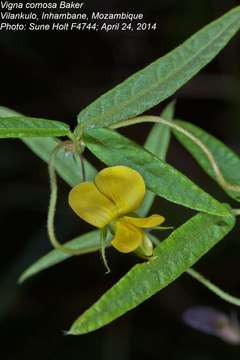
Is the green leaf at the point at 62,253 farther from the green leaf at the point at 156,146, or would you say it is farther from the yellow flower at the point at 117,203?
the yellow flower at the point at 117,203

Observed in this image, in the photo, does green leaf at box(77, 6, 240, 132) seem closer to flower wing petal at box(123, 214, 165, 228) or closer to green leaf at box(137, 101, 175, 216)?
flower wing petal at box(123, 214, 165, 228)

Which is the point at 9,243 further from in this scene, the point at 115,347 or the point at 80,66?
the point at 80,66

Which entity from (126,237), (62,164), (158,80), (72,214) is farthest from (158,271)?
(72,214)

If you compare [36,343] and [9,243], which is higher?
[9,243]

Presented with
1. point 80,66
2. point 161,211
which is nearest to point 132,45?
point 80,66

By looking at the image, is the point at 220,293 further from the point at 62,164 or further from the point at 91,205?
the point at 62,164

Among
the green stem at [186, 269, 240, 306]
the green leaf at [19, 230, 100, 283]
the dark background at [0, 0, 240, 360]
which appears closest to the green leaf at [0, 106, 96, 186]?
the green leaf at [19, 230, 100, 283]

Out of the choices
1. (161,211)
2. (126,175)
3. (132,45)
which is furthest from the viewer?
(132,45)
